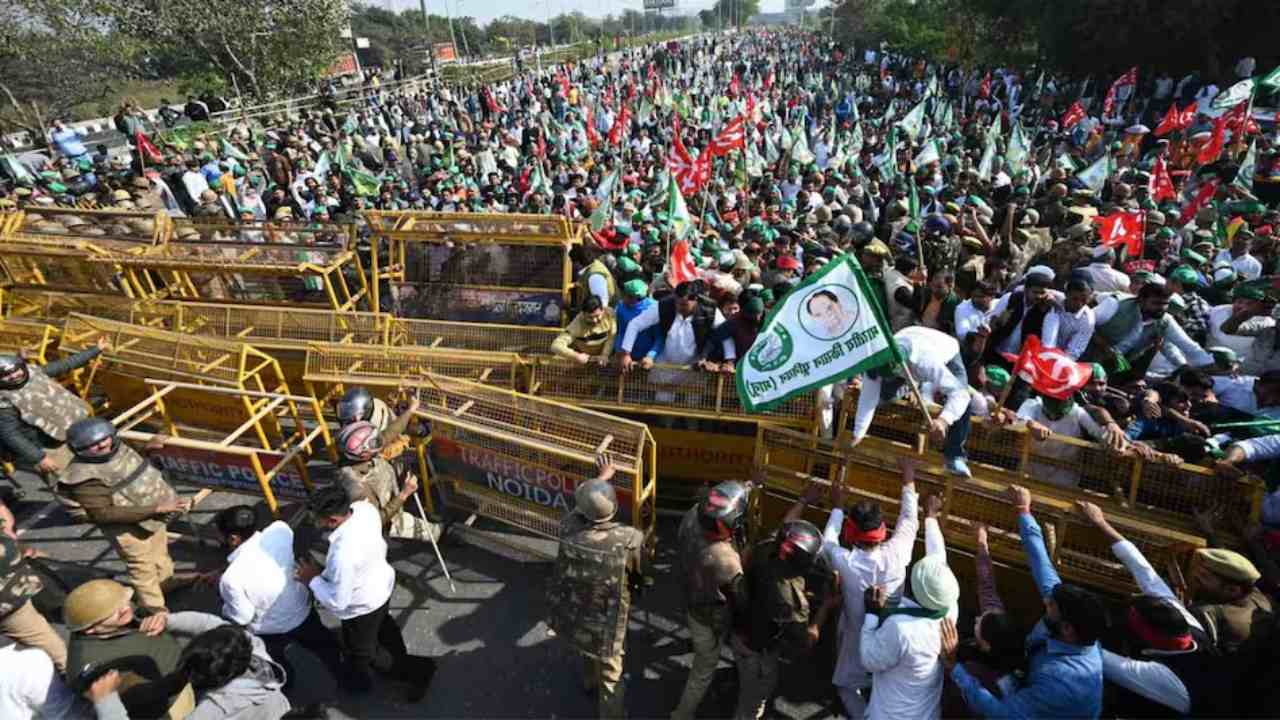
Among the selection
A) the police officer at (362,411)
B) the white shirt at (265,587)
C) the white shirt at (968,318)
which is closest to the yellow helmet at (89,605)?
the white shirt at (265,587)

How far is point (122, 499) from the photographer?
447 centimetres

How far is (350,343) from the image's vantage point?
6746 mm

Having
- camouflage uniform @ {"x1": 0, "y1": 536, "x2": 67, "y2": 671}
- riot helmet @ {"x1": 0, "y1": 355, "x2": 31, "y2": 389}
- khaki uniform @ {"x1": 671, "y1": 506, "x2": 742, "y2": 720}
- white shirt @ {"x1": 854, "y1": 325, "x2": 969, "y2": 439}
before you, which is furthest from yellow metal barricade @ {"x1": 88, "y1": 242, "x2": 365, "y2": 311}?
white shirt @ {"x1": 854, "y1": 325, "x2": 969, "y2": 439}

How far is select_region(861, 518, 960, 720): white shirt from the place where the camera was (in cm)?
306

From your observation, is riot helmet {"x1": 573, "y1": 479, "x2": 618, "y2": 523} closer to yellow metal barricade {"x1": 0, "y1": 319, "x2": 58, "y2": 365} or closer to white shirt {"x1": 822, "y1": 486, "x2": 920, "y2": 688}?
white shirt {"x1": 822, "y1": 486, "x2": 920, "y2": 688}

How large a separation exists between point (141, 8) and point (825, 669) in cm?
3799

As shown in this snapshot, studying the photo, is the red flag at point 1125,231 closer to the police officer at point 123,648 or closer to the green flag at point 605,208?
the green flag at point 605,208

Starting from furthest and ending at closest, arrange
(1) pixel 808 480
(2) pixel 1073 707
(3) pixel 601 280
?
1. (3) pixel 601 280
2. (1) pixel 808 480
3. (2) pixel 1073 707

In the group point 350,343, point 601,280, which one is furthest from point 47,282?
point 601,280

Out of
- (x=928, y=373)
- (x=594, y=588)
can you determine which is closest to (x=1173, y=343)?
(x=928, y=373)

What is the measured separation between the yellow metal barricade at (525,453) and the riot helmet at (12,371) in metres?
3.36

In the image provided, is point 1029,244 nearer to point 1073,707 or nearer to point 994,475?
point 994,475

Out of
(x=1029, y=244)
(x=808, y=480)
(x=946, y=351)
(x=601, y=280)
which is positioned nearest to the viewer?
(x=946, y=351)

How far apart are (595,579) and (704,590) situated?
2.18ft
